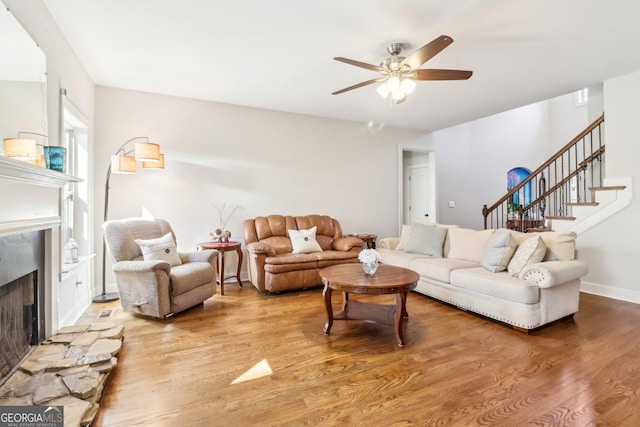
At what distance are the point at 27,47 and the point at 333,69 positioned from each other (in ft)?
8.45

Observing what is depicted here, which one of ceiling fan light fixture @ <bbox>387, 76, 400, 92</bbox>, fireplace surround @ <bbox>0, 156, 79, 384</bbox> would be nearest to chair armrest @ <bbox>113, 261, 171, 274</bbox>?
fireplace surround @ <bbox>0, 156, 79, 384</bbox>

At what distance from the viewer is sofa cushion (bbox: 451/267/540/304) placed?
2752 mm

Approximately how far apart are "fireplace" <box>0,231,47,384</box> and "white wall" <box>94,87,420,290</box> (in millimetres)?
1794

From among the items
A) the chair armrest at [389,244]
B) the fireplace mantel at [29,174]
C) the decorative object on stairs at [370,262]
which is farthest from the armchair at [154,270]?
the chair armrest at [389,244]

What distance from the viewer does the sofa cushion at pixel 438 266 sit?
348cm

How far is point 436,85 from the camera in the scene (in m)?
3.86

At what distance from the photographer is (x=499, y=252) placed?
3.26 meters

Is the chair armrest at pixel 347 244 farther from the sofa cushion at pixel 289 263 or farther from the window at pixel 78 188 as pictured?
the window at pixel 78 188

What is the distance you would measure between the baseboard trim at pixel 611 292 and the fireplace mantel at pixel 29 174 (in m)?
5.89

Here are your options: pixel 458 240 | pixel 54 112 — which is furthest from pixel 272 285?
pixel 54 112

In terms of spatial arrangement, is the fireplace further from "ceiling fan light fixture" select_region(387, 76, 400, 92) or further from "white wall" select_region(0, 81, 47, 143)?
"ceiling fan light fixture" select_region(387, 76, 400, 92)

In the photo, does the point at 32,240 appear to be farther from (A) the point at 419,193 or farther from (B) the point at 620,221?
(A) the point at 419,193

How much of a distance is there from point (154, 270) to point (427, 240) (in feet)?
10.9

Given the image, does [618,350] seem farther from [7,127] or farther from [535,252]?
[7,127]
